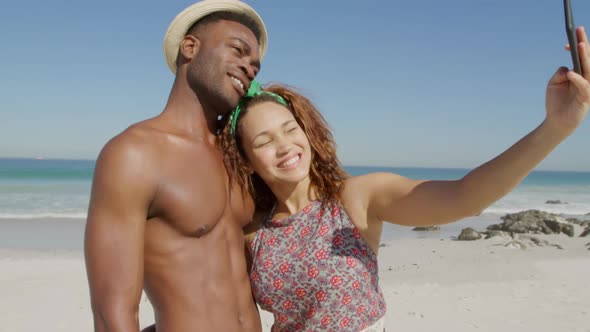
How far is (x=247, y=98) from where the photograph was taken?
2979 millimetres

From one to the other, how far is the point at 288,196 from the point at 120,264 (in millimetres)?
1045

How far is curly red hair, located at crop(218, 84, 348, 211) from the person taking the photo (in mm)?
2928

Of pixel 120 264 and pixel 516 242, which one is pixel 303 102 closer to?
pixel 120 264

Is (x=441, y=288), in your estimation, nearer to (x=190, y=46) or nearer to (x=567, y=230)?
(x=190, y=46)

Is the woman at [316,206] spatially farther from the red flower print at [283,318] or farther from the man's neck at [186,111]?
the man's neck at [186,111]

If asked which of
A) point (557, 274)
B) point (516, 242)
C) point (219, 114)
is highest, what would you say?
point (219, 114)

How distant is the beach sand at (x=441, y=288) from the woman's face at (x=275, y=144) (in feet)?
13.5

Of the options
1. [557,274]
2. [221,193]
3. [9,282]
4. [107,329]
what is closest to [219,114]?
[221,193]

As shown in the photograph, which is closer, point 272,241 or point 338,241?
point 338,241

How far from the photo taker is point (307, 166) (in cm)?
286

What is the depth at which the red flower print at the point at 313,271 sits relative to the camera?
2590 millimetres

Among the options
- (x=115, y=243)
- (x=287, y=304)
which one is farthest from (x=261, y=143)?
(x=115, y=243)

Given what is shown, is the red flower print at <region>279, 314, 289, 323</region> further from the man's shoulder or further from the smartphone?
the smartphone

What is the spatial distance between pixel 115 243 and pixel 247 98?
44.9 inches
